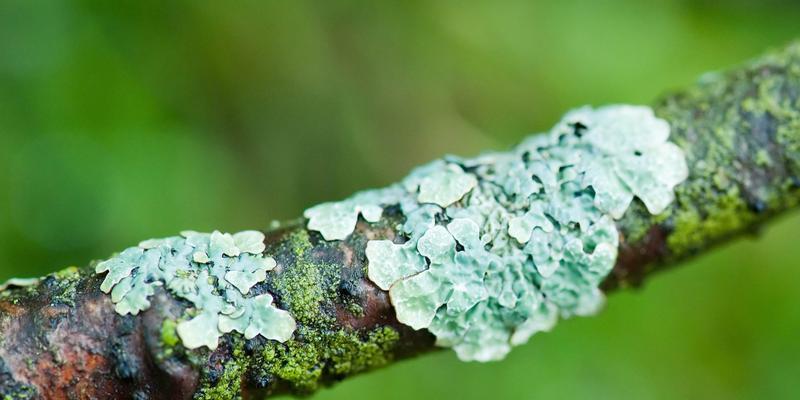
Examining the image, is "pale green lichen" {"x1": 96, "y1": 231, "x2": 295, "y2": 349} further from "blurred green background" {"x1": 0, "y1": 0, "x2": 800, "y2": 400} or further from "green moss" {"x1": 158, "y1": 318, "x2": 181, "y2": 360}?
"blurred green background" {"x1": 0, "y1": 0, "x2": 800, "y2": 400}

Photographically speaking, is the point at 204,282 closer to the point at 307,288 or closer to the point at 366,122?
the point at 307,288

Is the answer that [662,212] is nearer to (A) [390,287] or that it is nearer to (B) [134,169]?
(A) [390,287]

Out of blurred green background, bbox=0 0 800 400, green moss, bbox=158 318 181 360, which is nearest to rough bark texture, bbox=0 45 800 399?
green moss, bbox=158 318 181 360

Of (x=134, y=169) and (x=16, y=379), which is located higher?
(x=134, y=169)

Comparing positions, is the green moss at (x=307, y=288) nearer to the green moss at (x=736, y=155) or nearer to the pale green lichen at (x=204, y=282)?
the pale green lichen at (x=204, y=282)

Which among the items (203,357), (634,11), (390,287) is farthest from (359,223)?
(634,11)

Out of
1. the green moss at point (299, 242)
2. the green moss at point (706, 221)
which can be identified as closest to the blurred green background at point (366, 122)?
the green moss at point (706, 221)
